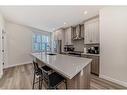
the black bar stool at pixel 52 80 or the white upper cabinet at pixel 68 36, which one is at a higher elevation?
the white upper cabinet at pixel 68 36

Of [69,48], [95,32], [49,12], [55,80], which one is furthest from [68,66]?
[69,48]

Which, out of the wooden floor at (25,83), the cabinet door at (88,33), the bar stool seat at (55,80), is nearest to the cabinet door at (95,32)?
the cabinet door at (88,33)

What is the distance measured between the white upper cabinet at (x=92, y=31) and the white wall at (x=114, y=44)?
535 mm

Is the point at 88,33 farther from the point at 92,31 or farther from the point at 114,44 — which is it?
the point at 114,44

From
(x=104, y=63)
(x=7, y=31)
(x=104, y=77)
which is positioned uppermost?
(x=7, y=31)

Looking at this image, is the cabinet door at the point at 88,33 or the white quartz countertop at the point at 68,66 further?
the cabinet door at the point at 88,33

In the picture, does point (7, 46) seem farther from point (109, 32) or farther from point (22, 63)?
point (109, 32)

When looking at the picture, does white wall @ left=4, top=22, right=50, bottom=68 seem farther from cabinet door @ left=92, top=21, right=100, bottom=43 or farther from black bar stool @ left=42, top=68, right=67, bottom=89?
cabinet door @ left=92, top=21, right=100, bottom=43

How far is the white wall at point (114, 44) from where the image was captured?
8.90ft

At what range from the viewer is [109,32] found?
3111 millimetres

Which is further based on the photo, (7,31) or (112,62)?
(7,31)

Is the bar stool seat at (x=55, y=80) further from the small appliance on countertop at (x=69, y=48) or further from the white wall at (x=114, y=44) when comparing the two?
the small appliance on countertop at (x=69, y=48)

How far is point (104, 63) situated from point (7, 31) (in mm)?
4961
